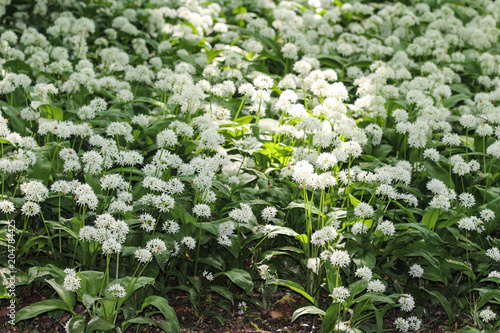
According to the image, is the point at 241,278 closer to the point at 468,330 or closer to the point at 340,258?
the point at 340,258

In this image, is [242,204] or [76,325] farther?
[242,204]

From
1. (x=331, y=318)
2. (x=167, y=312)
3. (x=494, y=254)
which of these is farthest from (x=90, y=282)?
(x=494, y=254)

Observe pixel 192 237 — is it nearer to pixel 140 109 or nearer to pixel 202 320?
pixel 202 320

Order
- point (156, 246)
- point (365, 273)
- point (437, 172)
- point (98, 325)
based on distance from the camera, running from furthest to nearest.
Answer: point (437, 172) < point (365, 273) < point (156, 246) < point (98, 325)

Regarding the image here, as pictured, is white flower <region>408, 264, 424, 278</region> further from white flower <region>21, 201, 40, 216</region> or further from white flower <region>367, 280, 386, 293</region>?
white flower <region>21, 201, 40, 216</region>

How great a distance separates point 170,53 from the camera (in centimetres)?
684

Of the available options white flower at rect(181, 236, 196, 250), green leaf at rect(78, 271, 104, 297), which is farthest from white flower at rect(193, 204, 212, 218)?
green leaf at rect(78, 271, 104, 297)

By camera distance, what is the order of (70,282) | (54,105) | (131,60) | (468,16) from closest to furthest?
(70,282)
(54,105)
(131,60)
(468,16)

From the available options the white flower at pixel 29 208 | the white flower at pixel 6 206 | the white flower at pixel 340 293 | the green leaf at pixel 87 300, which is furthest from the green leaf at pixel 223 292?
the white flower at pixel 6 206

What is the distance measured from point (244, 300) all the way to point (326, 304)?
62 cm

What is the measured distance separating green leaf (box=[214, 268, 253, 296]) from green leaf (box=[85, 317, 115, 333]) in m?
0.87

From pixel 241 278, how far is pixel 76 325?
1117mm

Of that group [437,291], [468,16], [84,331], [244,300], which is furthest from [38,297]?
[468,16]

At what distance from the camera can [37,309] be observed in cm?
308
